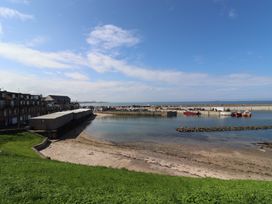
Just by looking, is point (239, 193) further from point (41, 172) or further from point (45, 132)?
point (45, 132)

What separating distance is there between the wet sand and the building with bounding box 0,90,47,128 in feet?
61.7

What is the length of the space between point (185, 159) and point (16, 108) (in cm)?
4228

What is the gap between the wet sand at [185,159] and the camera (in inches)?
998

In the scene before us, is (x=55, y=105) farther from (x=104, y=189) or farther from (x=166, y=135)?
(x=104, y=189)

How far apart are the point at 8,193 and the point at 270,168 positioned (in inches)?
1045

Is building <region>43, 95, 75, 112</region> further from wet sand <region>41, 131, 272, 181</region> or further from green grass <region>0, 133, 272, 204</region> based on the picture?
green grass <region>0, 133, 272, 204</region>

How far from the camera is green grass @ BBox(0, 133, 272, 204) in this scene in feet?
32.4

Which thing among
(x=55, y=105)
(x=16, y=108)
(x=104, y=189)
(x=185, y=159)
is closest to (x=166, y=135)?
(x=185, y=159)

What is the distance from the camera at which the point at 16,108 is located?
57.5 meters

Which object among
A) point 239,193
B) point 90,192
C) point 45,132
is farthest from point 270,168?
point 45,132

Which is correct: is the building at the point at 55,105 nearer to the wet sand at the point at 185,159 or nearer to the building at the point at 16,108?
the building at the point at 16,108

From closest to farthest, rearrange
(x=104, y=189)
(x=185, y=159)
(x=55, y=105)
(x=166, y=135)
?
1. (x=104, y=189)
2. (x=185, y=159)
3. (x=166, y=135)
4. (x=55, y=105)

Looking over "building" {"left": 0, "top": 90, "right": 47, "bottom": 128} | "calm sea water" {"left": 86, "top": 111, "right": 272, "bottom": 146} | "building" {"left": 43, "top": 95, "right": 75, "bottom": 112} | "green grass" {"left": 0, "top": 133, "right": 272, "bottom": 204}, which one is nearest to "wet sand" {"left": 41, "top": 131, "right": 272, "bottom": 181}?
"calm sea water" {"left": 86, "top": 111, "right": 272, "bottom": 146}

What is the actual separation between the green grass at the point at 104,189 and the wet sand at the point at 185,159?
36.5 ft
